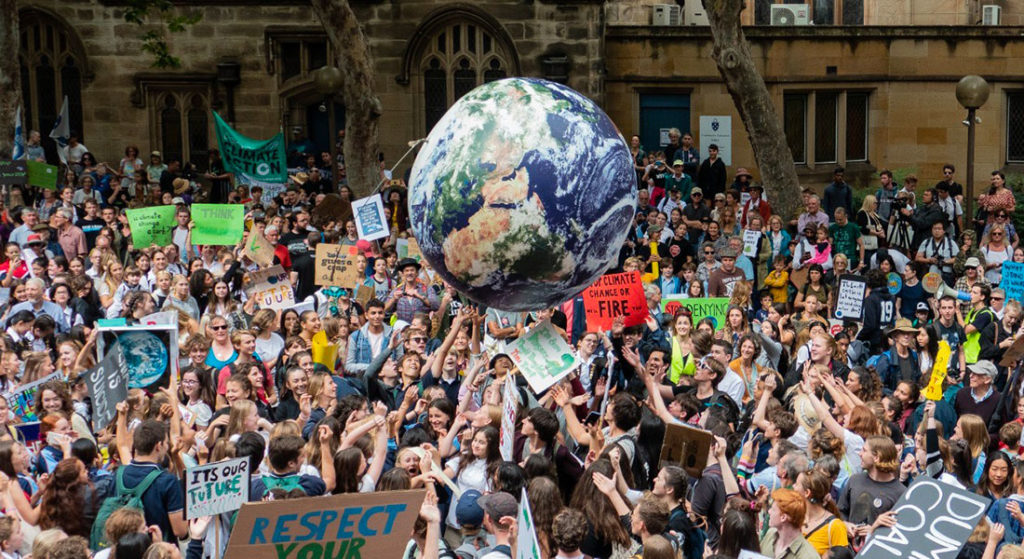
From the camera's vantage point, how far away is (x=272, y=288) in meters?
15.6

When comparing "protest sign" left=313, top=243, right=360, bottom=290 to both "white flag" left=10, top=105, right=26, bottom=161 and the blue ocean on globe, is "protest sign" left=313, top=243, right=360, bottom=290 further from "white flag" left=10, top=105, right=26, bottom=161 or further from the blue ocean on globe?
"white flag" left=10, top=105, right=26, bottom=161

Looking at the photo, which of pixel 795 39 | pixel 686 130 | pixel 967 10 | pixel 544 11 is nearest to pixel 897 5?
pixel 967 10

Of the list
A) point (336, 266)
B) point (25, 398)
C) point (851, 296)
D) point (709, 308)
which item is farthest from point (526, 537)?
point (336, 266)

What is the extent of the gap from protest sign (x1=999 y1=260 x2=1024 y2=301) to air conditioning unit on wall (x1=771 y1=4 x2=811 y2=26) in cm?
1290

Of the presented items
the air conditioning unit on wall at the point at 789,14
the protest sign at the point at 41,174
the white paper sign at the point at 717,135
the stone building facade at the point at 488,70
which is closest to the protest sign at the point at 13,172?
the protest sign at the point at 41,174

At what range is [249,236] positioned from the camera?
17.2 meters

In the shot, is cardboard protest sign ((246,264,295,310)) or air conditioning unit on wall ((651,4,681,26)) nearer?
cardboard protest sign ((246,264,295,310))

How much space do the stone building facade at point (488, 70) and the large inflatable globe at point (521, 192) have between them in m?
17.7

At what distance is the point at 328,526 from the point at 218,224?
1033 cm

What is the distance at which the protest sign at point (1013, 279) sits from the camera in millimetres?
15070

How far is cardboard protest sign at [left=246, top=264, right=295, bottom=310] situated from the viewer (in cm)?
1544

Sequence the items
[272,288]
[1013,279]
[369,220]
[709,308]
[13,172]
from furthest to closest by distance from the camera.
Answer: [13,172], [369,220], [272,288], [1013,279], [709,308]

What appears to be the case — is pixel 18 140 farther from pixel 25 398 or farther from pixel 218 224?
pixel 25 398

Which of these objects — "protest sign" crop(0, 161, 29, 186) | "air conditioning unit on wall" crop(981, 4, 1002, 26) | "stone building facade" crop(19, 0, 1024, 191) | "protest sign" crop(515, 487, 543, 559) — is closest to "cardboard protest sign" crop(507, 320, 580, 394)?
"protest sign" crop(515, 487, 543, 559)
